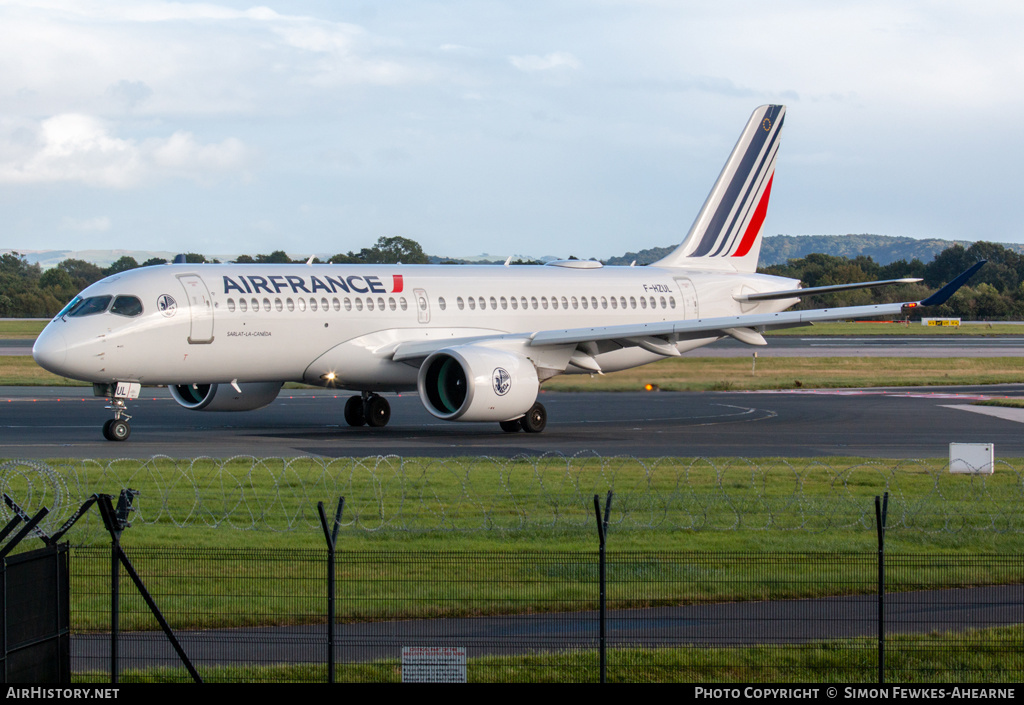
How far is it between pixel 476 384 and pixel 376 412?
20.9ft

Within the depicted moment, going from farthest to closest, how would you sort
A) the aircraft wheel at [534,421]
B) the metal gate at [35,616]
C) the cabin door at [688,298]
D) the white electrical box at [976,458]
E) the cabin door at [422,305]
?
the cabin door at [688,298] → the cabin door at [422,305] → the aircraft wheel at [534,421] → the white electrical box at [976,458] → the metal gate at [35,616]

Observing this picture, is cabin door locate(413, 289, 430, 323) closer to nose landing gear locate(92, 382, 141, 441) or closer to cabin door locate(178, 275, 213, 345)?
cabin door locate(178, 275, 213, 345)

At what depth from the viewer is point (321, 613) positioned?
47.3 feet

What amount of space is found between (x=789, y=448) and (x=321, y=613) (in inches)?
721

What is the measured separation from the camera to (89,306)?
30250 mm

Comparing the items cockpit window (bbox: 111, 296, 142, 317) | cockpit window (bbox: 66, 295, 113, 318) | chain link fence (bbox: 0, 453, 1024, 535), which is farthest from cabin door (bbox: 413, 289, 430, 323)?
chain link fence (bbox: 0, 453, 1024, 535)

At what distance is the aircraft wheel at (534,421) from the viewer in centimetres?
3425

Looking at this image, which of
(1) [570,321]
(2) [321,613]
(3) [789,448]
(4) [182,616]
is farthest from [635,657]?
(1) [570,321]

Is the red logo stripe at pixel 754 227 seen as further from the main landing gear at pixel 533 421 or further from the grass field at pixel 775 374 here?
the main landing gear at pixel 533 421

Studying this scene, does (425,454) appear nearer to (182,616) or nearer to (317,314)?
(317,314)

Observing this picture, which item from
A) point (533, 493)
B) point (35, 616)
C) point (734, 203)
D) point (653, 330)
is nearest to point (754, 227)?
point (734, 203)

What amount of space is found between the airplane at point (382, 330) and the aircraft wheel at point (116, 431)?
41 millimetres

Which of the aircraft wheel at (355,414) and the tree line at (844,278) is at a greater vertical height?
the tree line at (844,278)

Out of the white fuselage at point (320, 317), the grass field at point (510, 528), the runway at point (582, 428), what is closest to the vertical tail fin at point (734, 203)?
the white fuselage at point (320, 317)
